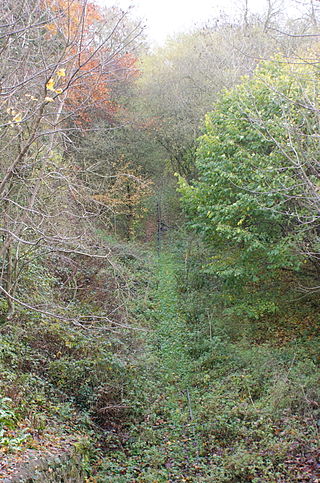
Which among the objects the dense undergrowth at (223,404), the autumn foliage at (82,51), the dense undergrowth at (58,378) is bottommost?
the dense undergrowth at (223,404)

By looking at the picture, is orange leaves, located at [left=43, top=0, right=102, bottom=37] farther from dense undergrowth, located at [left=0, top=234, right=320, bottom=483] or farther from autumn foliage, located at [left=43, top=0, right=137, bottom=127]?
dense undergrowth, located at [left=0, top=234, right=320, bottom=483]

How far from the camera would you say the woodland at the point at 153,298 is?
6.58 meters

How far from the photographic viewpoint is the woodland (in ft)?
21.6

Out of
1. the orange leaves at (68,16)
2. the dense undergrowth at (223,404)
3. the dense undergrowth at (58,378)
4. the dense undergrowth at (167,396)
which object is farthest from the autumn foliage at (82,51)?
the dense undergrowth at (223,404)

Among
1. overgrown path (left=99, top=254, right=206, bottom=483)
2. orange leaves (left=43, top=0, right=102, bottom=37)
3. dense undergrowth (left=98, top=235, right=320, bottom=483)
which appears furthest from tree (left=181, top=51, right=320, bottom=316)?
orange leaves (left=43, top=0, right=102, bottom=37)

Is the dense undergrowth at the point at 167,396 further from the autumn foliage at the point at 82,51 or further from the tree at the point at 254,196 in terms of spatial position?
the autumn foliage at the point at 82,51

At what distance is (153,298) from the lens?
671 inches

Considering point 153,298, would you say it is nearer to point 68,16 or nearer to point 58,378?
point 58,378

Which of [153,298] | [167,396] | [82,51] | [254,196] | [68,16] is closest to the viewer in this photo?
[68,16]

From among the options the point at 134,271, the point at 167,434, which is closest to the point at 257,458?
the point at 167,434

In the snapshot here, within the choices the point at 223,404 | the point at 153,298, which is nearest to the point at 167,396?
the point at 223,404

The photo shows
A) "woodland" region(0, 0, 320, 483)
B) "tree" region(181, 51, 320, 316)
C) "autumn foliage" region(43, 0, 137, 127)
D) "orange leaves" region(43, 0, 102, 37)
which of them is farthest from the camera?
"tree" region(181, 51, 320, 316)

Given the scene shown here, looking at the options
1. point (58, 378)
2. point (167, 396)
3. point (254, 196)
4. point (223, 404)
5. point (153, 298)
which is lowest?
point (223, 404)

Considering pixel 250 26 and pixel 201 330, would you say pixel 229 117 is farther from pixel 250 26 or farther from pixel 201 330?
pixel 250 26
